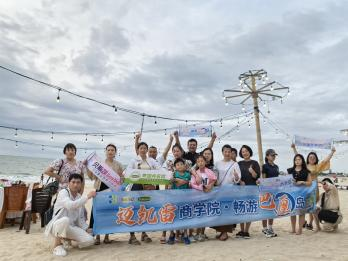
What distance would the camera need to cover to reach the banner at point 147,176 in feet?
16.9

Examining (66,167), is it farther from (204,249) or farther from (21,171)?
(21,171)

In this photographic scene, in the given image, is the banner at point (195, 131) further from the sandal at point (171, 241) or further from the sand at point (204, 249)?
the sandal at point (171, 241)

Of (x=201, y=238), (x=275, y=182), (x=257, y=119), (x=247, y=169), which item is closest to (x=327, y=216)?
(x=275, y=182)

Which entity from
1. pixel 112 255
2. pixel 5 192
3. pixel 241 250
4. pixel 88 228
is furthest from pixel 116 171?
pixel 5 192

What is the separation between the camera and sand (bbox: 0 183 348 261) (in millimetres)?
4586

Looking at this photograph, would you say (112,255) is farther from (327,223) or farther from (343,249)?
(327,223)

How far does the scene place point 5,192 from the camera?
7066 millimetres

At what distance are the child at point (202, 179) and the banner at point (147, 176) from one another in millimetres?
541

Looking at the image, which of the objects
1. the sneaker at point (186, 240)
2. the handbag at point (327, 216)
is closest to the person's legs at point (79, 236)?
the sneaker at point (186, 240)

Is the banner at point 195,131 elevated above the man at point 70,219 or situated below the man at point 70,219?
above

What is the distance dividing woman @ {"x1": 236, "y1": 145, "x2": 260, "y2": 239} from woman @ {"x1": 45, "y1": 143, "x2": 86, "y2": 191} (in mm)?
3099

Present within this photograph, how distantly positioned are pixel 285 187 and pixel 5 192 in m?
6.33

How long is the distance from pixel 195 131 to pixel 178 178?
10.5 ft

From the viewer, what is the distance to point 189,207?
5.55 m
